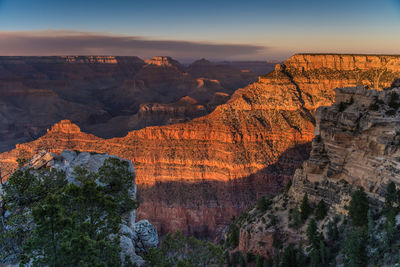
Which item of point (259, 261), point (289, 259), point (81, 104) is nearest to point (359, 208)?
point (289, 259)

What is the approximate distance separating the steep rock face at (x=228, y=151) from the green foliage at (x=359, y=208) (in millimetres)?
29172

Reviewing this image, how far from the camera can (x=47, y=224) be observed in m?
12.0

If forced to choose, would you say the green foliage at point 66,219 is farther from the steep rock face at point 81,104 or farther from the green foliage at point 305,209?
the steep rock face at point 81,104

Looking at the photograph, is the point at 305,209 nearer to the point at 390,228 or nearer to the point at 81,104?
the point at 390,228

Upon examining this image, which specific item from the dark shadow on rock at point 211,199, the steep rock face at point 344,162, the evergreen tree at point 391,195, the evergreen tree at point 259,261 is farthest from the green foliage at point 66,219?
the dark shadow on rock at point 211,199

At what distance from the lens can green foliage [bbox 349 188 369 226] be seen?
20.7 metres

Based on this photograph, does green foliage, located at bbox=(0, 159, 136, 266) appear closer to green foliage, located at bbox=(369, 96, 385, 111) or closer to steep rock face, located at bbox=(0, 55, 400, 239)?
green foliage, located at bbox=(369, 96, 385, 111)

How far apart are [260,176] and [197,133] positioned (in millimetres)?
15177

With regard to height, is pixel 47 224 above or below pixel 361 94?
below

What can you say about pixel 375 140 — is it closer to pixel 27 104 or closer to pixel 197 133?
pixel 197 133

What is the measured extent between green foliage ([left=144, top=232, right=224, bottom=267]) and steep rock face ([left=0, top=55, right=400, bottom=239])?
102 feet

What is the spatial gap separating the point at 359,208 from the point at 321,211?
4084mm

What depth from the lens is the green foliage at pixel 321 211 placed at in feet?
80.3

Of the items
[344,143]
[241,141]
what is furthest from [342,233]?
[241,141]
